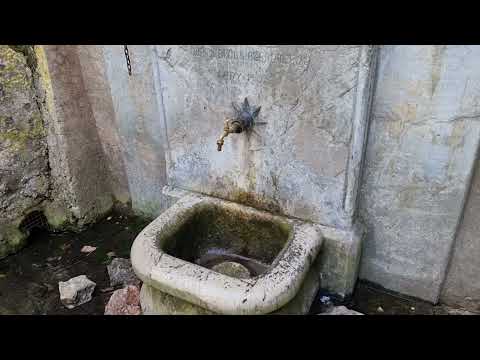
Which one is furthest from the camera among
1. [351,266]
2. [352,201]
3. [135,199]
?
[135,199]

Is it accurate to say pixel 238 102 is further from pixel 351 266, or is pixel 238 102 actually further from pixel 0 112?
pixel 0 112

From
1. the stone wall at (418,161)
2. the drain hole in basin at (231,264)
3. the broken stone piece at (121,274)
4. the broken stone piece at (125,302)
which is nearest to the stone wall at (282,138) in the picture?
the stone wall at (418,161)

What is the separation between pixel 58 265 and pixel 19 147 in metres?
0.92

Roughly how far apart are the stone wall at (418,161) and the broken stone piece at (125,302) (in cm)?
149

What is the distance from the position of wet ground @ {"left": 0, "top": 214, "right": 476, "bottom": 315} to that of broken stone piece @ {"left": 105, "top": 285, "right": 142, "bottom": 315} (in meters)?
0.11

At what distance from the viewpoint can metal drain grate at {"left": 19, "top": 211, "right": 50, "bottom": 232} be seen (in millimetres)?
3037

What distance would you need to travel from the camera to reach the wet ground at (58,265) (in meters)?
2.58

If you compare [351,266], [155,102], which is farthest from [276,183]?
[155,102]

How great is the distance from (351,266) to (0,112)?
254cm

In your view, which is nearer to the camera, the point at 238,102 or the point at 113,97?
the point at 238,102

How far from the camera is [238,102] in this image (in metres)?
2.27

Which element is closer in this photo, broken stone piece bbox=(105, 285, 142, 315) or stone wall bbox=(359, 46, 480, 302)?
stone wall bbox=(359, 46, 480, 302)

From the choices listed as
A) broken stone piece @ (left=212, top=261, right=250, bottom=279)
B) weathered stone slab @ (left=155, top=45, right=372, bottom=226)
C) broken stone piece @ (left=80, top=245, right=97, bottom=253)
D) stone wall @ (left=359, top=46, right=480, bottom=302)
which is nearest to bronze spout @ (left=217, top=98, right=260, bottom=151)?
weathered stone slab @ (left=155, top=45, right=372, bottom=226)

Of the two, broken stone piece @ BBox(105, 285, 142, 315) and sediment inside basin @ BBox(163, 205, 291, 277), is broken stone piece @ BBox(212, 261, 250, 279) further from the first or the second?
broken stone piece @ BBox(105, 285, 142, 315)
